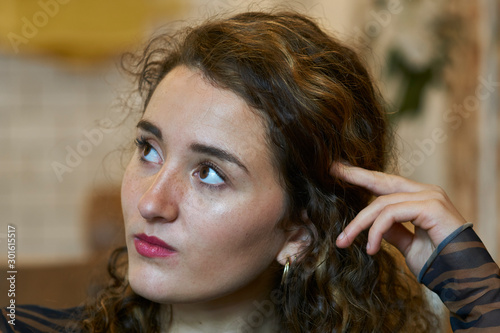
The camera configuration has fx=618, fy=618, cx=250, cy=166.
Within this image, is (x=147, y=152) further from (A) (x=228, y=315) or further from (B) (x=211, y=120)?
(A) (x=228, y=315)

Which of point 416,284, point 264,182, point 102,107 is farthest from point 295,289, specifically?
point 102,107

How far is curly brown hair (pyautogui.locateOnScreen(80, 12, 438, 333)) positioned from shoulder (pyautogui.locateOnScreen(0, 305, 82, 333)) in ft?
0.15

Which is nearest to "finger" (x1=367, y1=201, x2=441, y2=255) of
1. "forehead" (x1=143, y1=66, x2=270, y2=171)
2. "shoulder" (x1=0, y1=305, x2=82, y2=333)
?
"forehead" (x1=143, y1=66, x2=270, y2=171)

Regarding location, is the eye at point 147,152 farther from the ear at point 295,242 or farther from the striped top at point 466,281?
the striped top at point 466,281

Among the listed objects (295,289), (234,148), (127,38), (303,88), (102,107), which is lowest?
(295,289)

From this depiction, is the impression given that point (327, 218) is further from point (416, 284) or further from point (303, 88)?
point (416, 284)

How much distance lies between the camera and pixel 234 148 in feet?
3.90

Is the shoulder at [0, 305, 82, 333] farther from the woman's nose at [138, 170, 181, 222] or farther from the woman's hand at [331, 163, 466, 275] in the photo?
the woman's hand at [331, 163, 466, 275]

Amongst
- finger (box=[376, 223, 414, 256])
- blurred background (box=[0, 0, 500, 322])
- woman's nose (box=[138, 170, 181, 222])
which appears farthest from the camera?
blurred background (box=[0, 0, 500, 322])

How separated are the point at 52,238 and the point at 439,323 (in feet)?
7.40

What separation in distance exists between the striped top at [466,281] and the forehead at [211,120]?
42 cm

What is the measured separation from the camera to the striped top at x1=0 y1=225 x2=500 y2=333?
122 centimetres

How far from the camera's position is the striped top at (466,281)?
122 cm

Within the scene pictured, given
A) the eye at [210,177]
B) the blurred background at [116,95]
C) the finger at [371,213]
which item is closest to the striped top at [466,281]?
the finger at [371,213]
